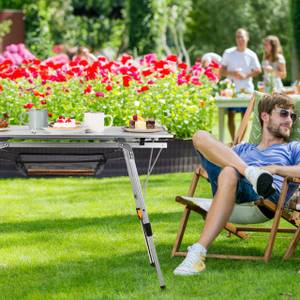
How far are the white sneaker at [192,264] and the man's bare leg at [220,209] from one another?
0.06 meters

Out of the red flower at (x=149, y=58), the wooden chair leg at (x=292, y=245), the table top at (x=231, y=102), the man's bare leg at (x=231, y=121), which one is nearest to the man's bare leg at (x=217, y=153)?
the wooden chair leg at (x=292, y=245)

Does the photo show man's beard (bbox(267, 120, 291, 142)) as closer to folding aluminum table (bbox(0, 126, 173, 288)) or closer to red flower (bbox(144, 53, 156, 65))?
folding aluminum table (bbox(0, 126, 173, 288))

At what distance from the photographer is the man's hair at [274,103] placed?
6.04m

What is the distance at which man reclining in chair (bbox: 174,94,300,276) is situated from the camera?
553 centimetres

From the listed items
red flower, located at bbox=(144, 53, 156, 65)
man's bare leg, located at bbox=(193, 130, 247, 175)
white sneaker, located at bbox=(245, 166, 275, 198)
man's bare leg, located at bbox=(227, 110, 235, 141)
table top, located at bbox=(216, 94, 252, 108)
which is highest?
red flower, located at bbox=(144, 53, 156, 65)

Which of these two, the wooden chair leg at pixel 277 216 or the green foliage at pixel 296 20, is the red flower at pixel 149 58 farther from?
the green foliage at pixel 296 20

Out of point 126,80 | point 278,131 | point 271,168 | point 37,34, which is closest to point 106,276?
point 271,168

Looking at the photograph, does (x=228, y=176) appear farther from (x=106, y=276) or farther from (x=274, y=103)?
(x=106, y=276)

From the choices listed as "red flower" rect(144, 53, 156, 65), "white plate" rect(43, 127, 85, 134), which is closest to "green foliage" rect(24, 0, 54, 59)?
"red flower" rect(144, 53, 156, 65)

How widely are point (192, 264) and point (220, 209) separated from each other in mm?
325

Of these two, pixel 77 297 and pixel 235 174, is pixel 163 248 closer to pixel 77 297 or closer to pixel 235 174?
pixel 235 174

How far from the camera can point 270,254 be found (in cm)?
580

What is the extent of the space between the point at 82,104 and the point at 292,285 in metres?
4.50

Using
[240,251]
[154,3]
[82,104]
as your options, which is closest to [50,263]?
[240,251]
